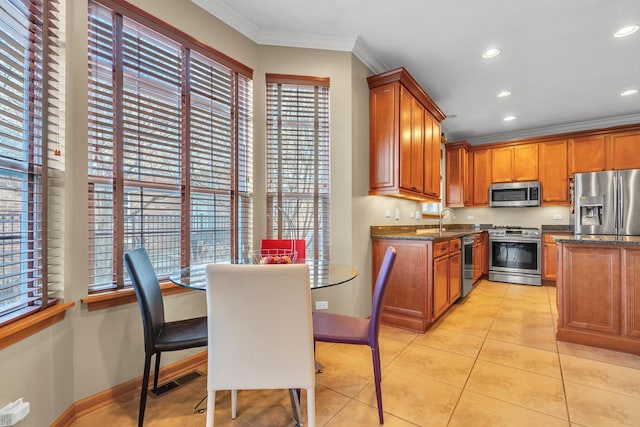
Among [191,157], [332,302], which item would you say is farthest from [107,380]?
[332,302]

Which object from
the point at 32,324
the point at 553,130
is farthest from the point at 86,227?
the point at 553,130

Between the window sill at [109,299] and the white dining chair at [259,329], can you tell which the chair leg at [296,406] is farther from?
the window sill at [109,299]

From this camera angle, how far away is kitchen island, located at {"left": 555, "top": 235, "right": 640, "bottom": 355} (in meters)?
2.40

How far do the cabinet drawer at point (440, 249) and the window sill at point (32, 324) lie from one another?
280 cm

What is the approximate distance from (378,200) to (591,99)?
136 inches

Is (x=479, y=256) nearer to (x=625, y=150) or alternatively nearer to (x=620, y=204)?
(x=620, y=204)

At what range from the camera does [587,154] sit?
4.75 metres

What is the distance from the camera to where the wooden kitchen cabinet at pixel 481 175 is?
18.4ft

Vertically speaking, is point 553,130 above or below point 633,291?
above

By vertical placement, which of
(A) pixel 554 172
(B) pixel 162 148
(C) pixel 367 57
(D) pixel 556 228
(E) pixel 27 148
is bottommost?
(D) pixel 556 228

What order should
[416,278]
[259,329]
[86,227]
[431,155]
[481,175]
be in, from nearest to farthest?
[259,329] < [86,227] < [416,278] < [431,155] < [481,175]

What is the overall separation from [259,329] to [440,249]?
233 cm

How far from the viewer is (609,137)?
15.1 feet

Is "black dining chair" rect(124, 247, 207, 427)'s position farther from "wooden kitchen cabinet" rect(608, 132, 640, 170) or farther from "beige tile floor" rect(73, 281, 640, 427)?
"wooden kitchen cabinet" rect(608, 132, 640, 170)
